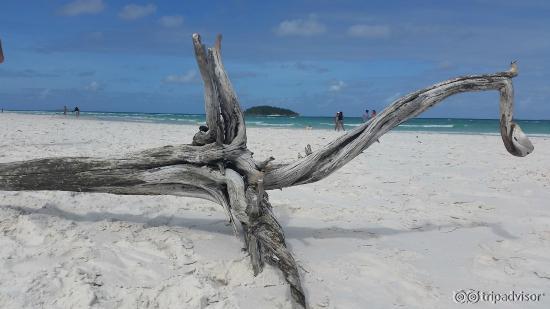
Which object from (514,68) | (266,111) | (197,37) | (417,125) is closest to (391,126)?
(514,68)

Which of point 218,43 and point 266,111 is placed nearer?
point 218,43

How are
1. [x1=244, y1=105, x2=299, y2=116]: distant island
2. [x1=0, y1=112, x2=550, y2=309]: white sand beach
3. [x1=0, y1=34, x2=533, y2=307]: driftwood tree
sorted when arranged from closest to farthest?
[x1=0, y1=112, x2=550, y2=309]: white sand beach → [x1=0, y1=34, x2=533, y2=307]: driftwood tree → [x1=244, y1=105, x2=299, y2=116]: distant island

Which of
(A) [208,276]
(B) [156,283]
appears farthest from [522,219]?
(B) [156,283]

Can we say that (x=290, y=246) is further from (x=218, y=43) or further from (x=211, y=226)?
(x=218, y=43)

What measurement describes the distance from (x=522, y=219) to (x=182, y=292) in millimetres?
3681

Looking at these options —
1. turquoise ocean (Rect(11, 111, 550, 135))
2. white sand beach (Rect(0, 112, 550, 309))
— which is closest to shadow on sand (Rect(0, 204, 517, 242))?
white sand beach (Rect(0, 112, 550, 309))

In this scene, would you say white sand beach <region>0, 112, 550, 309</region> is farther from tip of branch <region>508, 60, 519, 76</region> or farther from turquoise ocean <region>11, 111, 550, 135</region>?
turquoise ocean <region>11, 111, 550, 135</region>

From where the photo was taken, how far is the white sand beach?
9.50ft

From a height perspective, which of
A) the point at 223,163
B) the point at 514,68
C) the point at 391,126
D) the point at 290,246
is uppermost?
the point at 514,68

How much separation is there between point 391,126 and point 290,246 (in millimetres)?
1335

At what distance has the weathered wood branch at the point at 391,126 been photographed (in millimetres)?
Result: 3723

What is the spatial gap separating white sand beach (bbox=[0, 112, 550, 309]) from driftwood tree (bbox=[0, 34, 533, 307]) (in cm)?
31

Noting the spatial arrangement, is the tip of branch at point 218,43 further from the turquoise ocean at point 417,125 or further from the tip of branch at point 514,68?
the turquoise ocean at point 417,125

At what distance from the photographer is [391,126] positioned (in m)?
3.90
